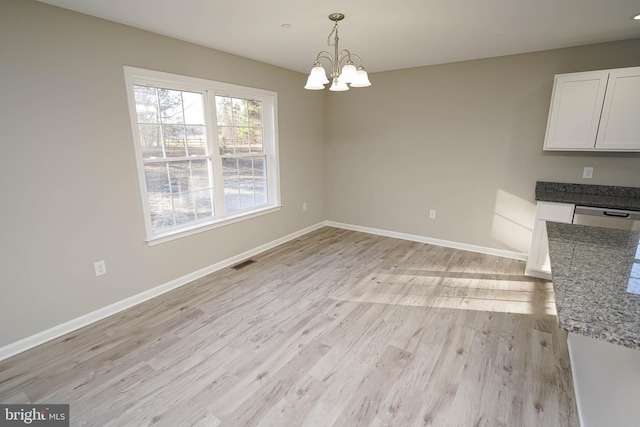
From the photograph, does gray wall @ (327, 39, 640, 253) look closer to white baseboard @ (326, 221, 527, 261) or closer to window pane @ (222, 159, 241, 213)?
white baseboard @ (326, 221, 527, 261)

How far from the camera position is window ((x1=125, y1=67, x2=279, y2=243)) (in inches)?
111

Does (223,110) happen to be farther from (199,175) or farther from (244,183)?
(244,183)

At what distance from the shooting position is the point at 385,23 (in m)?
2.50

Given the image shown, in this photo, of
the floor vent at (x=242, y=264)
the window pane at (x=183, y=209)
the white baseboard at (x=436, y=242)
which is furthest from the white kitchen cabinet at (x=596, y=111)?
the window pane at (x=183, y=209)

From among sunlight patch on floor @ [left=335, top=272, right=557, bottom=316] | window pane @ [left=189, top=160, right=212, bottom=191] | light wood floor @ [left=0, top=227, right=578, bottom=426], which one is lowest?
light wood floor @ [left=0, top=227, right=578, bottom=426]

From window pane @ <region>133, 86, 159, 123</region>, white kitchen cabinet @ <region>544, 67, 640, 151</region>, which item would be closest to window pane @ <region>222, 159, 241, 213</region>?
window pane @ <region>133, 86, 159, 123</region>

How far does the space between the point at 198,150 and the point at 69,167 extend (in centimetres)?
118

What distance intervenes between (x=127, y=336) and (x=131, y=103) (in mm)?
1924

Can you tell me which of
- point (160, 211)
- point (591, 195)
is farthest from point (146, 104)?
point (591, 195)

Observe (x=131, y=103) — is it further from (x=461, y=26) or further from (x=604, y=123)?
(x=604, y=123)

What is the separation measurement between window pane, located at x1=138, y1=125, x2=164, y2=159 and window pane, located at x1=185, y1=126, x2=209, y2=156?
0.31m

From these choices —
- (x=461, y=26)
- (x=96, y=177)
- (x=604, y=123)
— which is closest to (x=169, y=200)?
(x=96, y=177)

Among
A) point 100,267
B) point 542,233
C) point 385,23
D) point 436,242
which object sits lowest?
point 436,242

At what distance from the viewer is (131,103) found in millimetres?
2604
